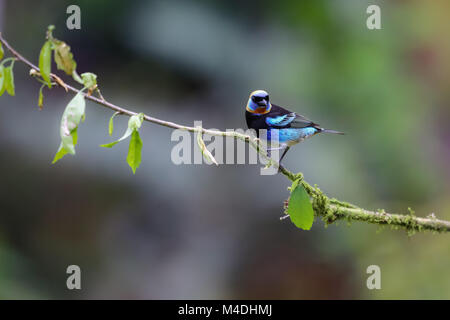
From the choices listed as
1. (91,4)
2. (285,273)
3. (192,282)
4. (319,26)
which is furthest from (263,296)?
(91,4)

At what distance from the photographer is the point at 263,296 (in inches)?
264

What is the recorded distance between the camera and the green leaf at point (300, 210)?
2000 millimetres

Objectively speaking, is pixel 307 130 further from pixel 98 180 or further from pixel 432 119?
pixel 432 119

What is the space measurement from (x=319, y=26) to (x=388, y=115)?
1.61m

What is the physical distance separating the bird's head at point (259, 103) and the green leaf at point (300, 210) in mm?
937

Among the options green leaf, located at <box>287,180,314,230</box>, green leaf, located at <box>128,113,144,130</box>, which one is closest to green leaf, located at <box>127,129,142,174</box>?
green leaf, located at <box>128,113,144,130</box>

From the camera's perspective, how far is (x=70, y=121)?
5.25 ft

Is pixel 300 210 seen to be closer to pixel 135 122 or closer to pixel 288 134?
pixel 135 122

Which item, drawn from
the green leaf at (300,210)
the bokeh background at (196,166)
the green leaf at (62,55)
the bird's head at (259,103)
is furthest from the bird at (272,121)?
the bokeh background at (196,166)

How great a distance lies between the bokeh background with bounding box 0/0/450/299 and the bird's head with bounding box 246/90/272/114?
11.4ft

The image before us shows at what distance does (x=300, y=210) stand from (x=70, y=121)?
3.24 ft

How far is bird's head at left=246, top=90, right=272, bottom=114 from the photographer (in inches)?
113

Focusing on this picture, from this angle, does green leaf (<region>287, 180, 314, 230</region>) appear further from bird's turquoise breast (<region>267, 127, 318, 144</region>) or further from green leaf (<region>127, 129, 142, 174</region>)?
bird's turquoise breast (<region>267, 127, 318, 144</region>)

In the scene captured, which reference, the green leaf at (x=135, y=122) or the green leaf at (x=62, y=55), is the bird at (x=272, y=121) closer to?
the green leaf at (x=135, y=122)
